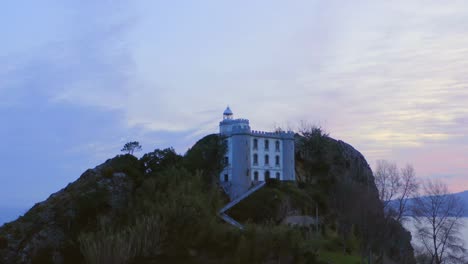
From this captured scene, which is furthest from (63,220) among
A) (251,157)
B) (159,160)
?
(251,157)

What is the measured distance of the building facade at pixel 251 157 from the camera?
6234 cm

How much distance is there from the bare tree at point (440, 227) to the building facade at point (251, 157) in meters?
21.5

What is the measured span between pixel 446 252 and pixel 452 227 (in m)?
2.59

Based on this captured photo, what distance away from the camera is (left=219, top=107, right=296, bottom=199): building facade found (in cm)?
6234

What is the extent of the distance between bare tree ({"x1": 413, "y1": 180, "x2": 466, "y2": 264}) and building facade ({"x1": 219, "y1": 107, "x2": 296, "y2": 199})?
21.5 meters

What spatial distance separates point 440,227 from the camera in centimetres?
4559

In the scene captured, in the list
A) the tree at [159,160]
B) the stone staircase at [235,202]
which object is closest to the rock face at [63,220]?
the tree at [159,160]

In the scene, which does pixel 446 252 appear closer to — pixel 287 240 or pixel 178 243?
pixel 287 240

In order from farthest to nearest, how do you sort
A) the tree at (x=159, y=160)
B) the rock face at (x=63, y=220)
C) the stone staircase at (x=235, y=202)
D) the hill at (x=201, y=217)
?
1. the tree at (x=159, y=160)
2. the stone staircase at (x=235, y=202)
3. the rock face at (x=63, y=220)
4. the hill at (x=201, y=217)

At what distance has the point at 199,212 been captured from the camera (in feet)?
118

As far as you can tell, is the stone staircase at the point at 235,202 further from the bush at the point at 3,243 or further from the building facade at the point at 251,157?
the bush at the point at 3,243

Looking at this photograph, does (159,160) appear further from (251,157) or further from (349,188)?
(349,188)

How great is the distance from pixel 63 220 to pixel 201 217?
19522 millimetres

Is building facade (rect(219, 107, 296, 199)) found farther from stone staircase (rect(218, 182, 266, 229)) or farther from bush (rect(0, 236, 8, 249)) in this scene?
bush (rect(0, 236, 8, 249))
